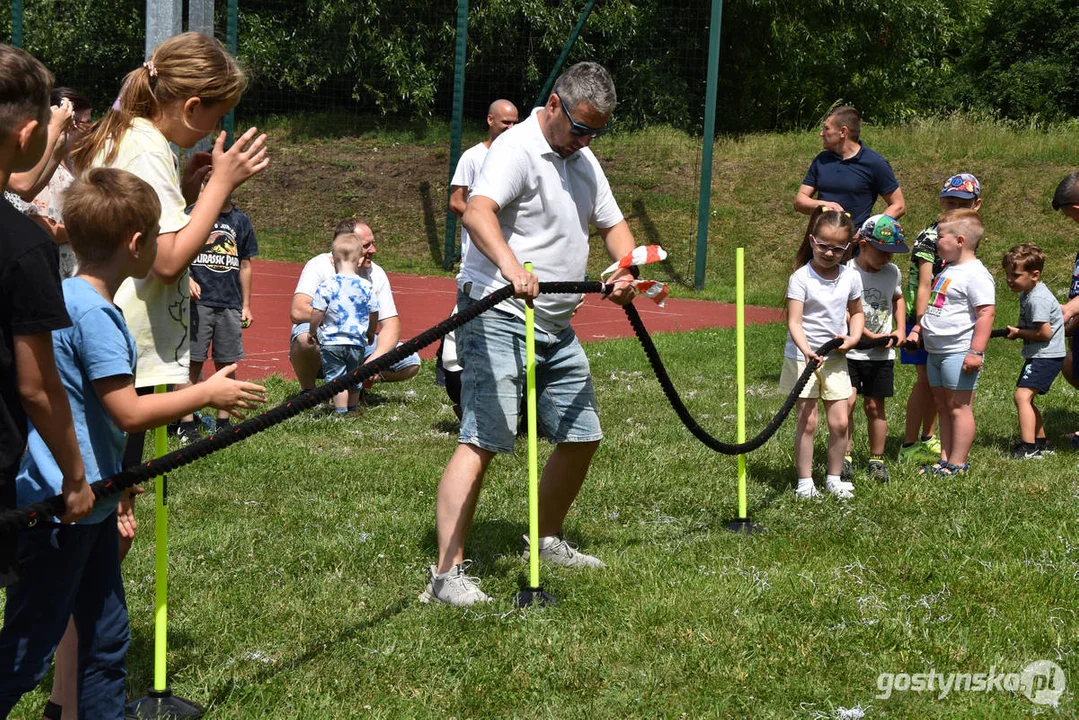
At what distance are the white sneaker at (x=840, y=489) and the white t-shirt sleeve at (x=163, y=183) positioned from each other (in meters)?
4.11

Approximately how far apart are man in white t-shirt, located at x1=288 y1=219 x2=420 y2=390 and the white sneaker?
346cm

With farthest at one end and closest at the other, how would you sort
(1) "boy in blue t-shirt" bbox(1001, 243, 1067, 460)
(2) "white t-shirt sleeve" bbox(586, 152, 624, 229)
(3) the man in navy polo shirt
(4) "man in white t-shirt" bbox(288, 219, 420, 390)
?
(4) "man in white t-shirt" bbox(288, 219, 420, 390), (3) the man in navy polo shirt, (1) "boy in blue t-shirt" bbox(1001, 243, 1067, 460), (2) "white t-shirt sleeve" bbox(586, 152, 624, 229)

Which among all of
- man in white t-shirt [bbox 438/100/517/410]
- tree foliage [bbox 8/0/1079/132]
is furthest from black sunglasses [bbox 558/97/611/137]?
tree foliage [bbox 8/0/1079/132]

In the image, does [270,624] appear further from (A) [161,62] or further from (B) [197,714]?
(A) [161,62]

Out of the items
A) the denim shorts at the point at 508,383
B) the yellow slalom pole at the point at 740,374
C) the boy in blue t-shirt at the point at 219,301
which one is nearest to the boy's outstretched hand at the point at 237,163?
the denim shorts at the point at 508,383

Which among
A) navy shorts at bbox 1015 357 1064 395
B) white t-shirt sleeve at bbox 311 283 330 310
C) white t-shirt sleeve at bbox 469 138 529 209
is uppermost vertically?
white t-shirt sleeve at bbox 469 138 529 209

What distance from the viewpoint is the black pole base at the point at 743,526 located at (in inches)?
219

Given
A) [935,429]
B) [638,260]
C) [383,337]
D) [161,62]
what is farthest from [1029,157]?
[161,62]

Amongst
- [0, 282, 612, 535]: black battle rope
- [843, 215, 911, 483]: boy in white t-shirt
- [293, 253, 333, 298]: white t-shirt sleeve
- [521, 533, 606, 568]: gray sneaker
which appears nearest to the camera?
[0, 282, 612, 535]: black battle rope

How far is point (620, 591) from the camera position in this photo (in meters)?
4.68

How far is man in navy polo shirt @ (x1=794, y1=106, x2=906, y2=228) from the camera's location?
8.09 m

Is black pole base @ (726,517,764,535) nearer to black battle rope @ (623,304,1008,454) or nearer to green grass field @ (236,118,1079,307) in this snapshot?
black battle rope @ (623,304,1008,454)

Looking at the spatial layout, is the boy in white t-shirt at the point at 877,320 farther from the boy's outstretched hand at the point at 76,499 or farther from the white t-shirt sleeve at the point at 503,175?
the boy's outstretched hand at the point at 76,499

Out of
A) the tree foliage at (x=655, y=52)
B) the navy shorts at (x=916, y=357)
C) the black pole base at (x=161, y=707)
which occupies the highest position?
the tree foliage at (x=655, y=52)
